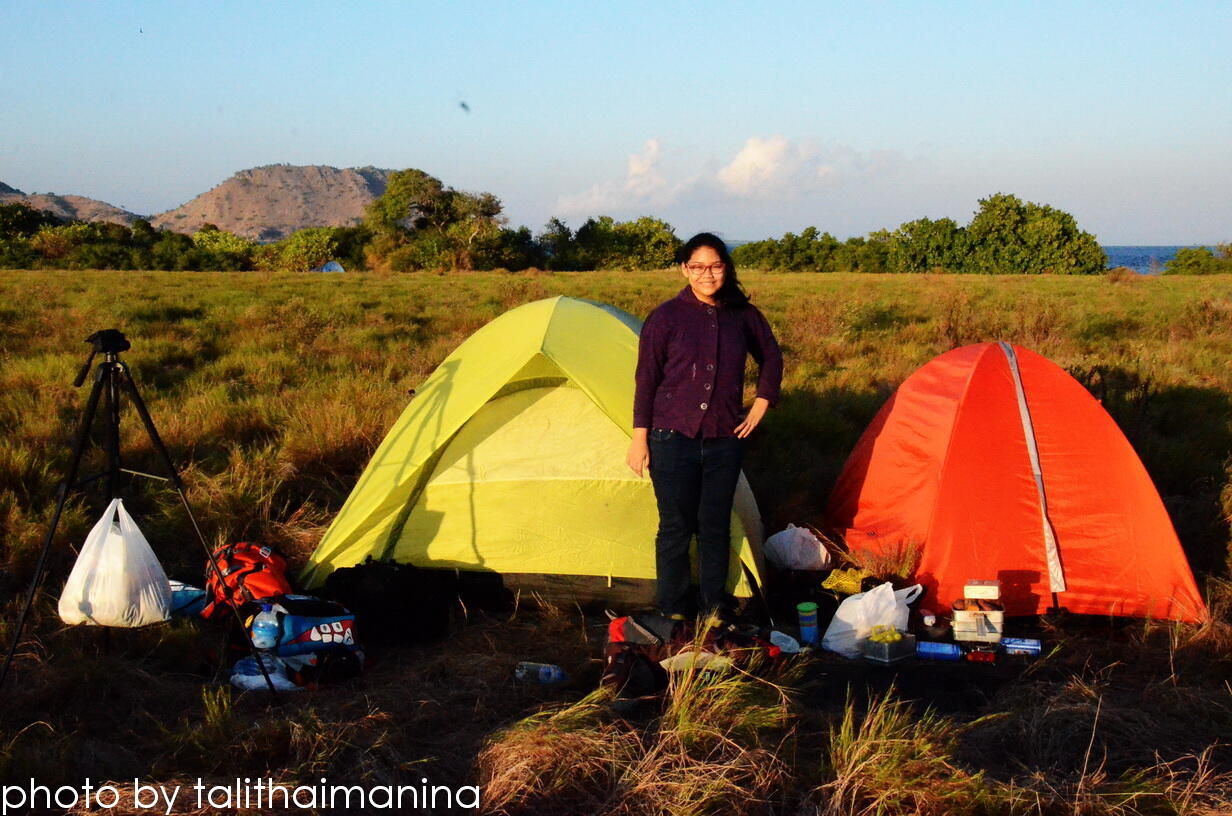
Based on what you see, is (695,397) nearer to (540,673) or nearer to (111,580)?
(540,673)

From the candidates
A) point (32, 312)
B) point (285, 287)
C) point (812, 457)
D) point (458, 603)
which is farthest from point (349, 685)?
point (285, 287)

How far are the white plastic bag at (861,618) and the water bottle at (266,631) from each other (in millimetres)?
2529

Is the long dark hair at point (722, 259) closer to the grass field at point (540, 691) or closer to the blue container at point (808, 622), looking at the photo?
the blue container at point (808, 622)

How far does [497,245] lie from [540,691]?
43.9 meters

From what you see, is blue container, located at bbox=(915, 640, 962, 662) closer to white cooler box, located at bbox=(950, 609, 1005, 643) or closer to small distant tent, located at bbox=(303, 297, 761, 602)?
white cooler box, located at bbox=(950, 609, 1005, 643)

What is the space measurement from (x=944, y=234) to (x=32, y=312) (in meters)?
42.9

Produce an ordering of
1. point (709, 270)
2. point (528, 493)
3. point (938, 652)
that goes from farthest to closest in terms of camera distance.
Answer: point (528, 493) < point (938, 652) < point (709, 270)

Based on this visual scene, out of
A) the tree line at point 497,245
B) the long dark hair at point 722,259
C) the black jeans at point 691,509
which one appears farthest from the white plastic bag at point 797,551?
the tree line at point 497,245

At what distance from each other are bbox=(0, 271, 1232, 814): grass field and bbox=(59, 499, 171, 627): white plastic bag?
0.68 feet

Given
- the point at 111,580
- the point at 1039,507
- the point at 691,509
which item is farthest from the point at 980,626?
the point at 111,580

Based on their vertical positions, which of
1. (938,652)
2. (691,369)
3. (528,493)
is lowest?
(938,652)

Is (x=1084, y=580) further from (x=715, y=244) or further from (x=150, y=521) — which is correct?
(x=150, y=521)

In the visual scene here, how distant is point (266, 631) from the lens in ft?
12.8

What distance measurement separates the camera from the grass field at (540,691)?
9.38 feet
